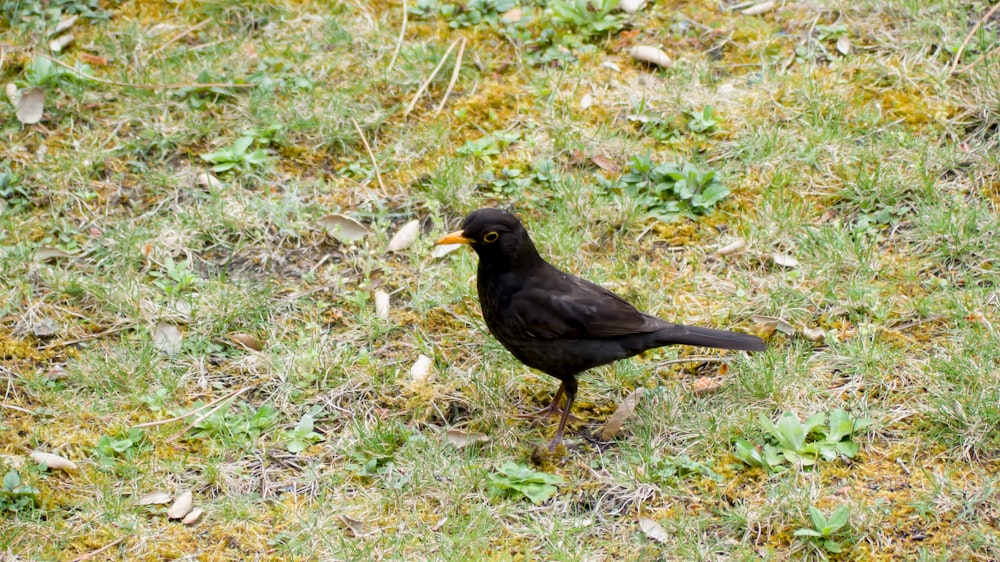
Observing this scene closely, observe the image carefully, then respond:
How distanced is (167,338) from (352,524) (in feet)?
4.81

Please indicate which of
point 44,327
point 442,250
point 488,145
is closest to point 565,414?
point 442,250

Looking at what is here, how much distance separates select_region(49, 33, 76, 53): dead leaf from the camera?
6.17m

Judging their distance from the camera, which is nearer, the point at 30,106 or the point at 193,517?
the point at 193,517

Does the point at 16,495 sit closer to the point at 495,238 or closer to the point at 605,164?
the point at 495,238

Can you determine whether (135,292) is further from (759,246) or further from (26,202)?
(759,246)

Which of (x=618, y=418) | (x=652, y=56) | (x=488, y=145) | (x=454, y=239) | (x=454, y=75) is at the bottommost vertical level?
(x=618, y=418)

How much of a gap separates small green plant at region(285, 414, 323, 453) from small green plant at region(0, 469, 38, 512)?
3.20ft

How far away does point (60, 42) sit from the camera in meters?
6.23

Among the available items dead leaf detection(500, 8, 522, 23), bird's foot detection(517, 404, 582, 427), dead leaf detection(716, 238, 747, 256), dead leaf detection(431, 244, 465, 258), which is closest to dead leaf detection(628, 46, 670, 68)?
dead leaf detection(500, 8, 522, 23)

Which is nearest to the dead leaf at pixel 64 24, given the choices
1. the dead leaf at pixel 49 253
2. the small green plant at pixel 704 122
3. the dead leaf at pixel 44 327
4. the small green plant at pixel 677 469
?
the dead leaf at pixel 49 253

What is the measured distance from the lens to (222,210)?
5223mm

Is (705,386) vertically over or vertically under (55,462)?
over

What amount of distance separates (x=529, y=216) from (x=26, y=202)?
2.66 metres

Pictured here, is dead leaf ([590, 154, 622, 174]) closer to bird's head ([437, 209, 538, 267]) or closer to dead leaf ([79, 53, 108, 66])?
bird's head ([437, 209, 538, 267])
